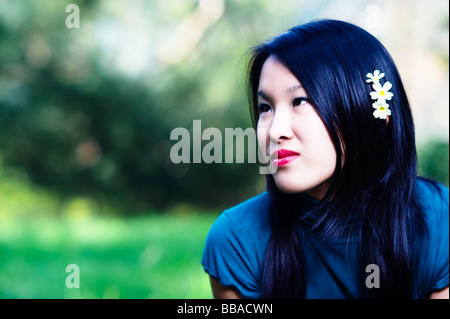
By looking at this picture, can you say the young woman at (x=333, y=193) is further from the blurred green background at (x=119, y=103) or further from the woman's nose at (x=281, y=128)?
the blurred green background at (x=119, y=103)

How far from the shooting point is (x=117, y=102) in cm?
618

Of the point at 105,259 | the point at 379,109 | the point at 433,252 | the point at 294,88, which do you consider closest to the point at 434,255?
the point at 433,252

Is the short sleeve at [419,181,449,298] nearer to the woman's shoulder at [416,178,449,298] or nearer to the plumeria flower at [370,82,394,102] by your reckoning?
the woman's shoulder at [416,178,449,298]

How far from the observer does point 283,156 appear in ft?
5.05

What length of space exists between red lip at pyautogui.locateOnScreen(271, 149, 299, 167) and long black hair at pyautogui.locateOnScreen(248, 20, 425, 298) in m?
0.13

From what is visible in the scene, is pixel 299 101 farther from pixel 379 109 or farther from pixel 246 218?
pixel 246 218

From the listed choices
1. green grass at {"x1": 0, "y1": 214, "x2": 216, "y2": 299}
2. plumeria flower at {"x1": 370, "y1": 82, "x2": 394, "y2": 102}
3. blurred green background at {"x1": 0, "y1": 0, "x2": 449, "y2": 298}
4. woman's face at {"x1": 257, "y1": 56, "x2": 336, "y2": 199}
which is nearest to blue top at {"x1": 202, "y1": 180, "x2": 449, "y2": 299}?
woman's face at {"x1": 257, "y1": 56, "x2": 336, "y2": 199}

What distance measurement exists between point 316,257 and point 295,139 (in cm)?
45

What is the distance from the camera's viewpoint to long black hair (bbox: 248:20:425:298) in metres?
1.55

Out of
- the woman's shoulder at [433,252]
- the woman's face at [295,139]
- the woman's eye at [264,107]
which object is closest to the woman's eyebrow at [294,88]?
the woman's face at [295,139]

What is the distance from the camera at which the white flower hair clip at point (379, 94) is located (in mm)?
1575

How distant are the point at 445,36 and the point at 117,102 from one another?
12.2 ft

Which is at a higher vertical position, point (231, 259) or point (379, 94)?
point (379, 94)

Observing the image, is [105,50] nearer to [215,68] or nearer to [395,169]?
[215,68]
